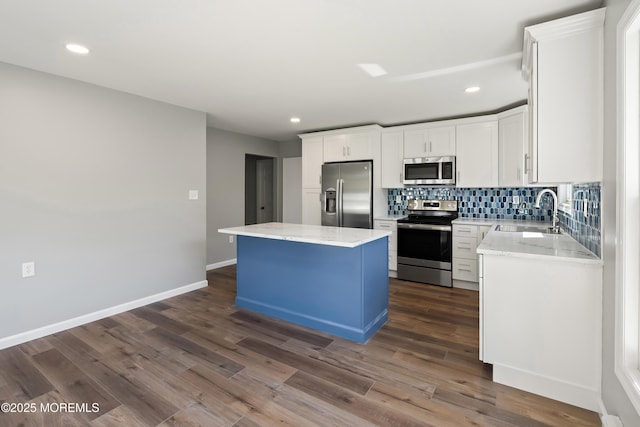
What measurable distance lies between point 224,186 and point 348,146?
216 cm

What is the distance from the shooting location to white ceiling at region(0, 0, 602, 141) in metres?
1.83

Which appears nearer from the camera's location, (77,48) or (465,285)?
(77,48)

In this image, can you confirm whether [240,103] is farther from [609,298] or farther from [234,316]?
[609,298]

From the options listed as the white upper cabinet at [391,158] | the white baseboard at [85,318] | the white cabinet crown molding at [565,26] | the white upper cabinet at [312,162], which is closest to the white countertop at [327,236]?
the white baseboard at [85,318]

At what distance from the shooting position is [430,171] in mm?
4410

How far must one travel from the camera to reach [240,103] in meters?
3.65

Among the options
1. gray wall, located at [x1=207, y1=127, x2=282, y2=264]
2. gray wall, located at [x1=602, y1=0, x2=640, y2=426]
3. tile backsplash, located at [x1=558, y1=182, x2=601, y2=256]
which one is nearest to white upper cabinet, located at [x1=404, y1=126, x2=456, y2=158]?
tile backsplash, located at [x1=558, y1=182, x2=601, y2=256]

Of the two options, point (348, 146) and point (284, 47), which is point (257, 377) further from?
point (348, 146)

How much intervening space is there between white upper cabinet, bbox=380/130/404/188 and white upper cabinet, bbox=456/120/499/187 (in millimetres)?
793

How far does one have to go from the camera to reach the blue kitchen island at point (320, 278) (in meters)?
2.62

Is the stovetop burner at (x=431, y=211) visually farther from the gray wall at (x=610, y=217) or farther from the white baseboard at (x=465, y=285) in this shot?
the gray wall at (x=610, y=217)

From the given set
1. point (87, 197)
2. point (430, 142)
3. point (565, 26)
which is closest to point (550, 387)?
point (565, 26)

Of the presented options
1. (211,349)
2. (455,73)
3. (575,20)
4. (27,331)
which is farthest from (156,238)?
(575,20)

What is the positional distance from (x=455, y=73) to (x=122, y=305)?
3989 millimetres
